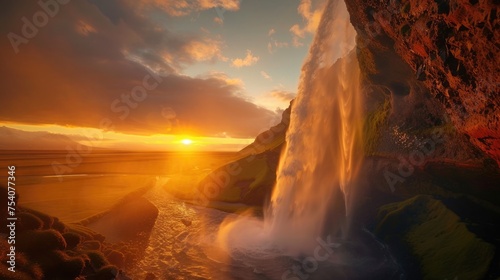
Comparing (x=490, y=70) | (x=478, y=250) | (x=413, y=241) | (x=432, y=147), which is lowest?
(x=413, y=241)

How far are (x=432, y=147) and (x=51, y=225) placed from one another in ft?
95.4

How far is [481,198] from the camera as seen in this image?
19.1m

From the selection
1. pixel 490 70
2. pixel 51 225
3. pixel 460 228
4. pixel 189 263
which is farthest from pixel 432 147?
pixel 51 225

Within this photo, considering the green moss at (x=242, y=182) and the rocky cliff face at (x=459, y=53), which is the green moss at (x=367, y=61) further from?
the green moss at (x=242, y=182)

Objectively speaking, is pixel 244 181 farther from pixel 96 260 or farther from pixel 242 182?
pixel 96 260

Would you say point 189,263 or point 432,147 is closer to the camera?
point 189,263

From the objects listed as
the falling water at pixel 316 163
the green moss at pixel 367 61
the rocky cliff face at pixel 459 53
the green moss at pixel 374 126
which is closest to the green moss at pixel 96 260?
the falling water at pixel 316 163

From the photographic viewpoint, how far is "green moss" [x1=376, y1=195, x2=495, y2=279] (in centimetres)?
1377

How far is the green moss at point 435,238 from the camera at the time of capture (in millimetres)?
13773

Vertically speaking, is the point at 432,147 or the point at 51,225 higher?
the point at 432,147

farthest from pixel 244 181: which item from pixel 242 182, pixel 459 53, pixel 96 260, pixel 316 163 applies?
pixel 459 53

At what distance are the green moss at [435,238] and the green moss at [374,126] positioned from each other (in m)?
6.91

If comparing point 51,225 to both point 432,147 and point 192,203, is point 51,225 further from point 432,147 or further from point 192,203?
point 432,147

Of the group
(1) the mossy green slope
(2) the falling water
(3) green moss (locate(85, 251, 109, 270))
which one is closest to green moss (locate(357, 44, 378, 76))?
(2) the falling water
